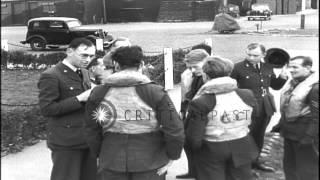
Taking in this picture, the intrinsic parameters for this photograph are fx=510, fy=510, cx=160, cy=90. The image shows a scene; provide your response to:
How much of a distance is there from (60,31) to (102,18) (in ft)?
64.2

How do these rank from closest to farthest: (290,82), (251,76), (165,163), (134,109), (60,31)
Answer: (134,109), (165,163), (290,82), (251,76), (60,31)

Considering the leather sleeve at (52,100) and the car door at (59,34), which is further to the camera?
the car door at (59,34)

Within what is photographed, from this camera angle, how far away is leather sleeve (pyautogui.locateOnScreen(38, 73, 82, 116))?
3555mm

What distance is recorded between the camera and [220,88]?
3.43 metres

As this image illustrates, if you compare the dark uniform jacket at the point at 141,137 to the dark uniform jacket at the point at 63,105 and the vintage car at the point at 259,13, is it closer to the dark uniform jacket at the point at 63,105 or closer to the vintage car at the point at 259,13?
the dark uniform jacket at the point at 63,105

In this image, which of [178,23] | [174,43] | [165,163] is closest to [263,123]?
[165,163]

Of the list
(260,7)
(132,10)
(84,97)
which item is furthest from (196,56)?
(132,10)

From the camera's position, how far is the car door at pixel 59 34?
2316cm

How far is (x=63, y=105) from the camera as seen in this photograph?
11.7 ft

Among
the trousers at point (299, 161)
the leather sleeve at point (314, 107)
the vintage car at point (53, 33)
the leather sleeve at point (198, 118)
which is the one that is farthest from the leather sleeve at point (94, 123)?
the vintage car at point (53, 33)

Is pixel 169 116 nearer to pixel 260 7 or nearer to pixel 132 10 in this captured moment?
pixel 260 7

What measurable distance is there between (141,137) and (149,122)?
106 millimetres

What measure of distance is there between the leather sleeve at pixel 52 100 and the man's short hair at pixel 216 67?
936mm

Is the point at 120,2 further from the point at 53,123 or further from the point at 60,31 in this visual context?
the point at 53,123
